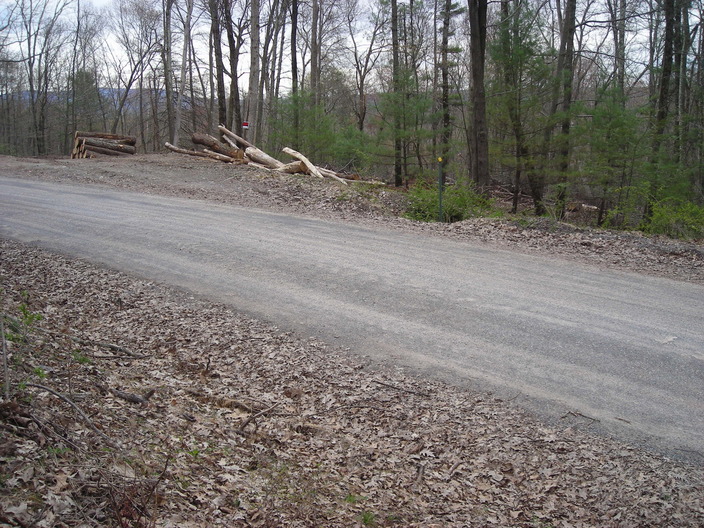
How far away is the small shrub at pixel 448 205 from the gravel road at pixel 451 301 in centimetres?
247

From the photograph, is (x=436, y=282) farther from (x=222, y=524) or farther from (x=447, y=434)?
(x=222, y=524)

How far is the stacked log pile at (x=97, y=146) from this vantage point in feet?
69.5

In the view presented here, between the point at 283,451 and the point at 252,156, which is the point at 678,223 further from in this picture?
the point at 252,156

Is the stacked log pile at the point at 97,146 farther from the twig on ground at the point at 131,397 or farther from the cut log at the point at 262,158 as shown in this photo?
the twig on ground at the point at 131,397

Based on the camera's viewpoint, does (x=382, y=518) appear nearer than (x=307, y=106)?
Yes

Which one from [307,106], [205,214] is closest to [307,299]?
[205,214]

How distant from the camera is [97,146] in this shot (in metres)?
21.3

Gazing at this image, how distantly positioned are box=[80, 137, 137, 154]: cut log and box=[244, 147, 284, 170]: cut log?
Answer: 225 inches

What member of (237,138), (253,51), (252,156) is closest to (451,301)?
(252,156)

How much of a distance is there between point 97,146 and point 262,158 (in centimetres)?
728

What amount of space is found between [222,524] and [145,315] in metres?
3.98

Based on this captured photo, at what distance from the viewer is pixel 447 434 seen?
434 centimetres

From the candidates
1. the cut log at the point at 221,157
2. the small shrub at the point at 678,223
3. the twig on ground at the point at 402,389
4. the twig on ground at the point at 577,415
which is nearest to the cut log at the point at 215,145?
the cut log at the point at 221,157

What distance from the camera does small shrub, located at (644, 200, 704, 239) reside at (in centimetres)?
1145
